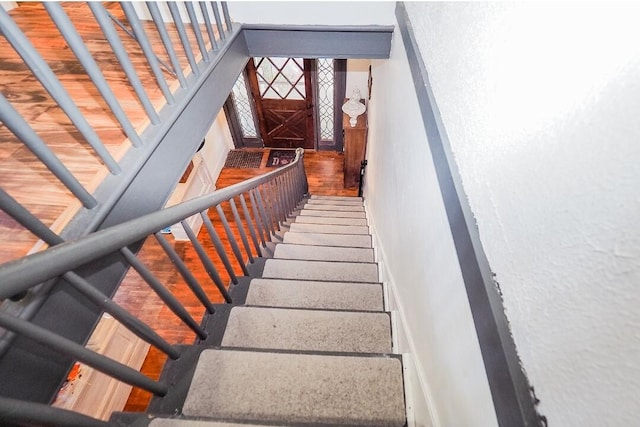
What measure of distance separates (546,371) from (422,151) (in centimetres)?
91

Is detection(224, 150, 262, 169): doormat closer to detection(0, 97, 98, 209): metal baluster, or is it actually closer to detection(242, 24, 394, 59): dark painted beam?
detection(242, 24, 394, 59): dark painted beam

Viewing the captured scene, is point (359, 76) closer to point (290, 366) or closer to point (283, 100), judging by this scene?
point (283, 100)

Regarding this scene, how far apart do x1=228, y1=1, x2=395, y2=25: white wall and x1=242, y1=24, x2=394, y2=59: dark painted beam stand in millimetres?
44

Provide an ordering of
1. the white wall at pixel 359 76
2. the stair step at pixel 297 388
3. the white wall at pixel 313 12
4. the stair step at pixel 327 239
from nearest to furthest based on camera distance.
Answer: the stair step at pixel 297 388 < the white wall at pixel 313 12 < the stair step at pixel 327 239 < the white wall at pixel 359 76

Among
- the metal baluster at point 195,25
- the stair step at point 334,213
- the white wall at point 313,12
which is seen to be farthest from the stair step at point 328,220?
the metal baluster at point 195,25

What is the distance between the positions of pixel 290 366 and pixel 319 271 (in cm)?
94

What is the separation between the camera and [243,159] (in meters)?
5.84

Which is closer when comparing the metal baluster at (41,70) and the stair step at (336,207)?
the metal baluster at (41,70)

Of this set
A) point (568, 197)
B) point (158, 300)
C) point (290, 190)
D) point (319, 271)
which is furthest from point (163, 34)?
point (158, 300)

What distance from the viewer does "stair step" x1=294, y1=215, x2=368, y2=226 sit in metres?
3.52

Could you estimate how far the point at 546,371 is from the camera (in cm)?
42

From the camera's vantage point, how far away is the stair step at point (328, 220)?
139 inches

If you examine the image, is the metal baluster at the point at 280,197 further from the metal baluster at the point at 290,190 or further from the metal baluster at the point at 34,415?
the metal baluster at the point at 34,415

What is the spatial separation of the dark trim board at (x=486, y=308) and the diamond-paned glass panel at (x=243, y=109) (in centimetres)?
505
